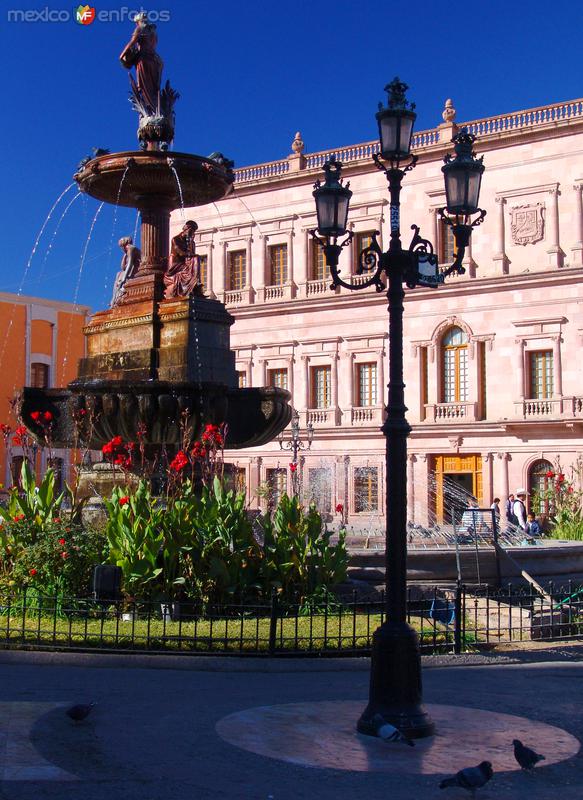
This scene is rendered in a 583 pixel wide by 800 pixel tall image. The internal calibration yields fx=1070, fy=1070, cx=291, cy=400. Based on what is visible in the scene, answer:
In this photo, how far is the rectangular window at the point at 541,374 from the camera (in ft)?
110

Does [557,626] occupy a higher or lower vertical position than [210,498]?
lower

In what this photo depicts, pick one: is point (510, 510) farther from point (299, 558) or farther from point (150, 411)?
point (150, 411)

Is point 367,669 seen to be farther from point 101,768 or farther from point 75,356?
point 75,356

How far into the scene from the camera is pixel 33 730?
6.41 m

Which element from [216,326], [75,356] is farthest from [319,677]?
[75,356]

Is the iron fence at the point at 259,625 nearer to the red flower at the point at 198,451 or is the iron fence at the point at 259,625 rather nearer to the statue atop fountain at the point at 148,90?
the red flower at the point at 198,451

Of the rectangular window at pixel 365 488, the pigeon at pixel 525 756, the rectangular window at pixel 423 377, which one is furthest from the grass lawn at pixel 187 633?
the rectangular window at pixel 365 488

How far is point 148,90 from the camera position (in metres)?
13.1

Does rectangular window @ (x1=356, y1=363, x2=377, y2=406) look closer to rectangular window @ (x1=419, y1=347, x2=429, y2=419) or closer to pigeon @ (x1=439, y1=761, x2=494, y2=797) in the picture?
rectangular window @ (x1=419, y1=347, x2=429, y2=419)

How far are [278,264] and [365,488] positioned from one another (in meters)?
9.28

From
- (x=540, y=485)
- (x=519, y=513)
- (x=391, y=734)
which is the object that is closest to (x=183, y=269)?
(x=391, y=734)

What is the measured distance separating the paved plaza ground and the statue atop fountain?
6775 millimetres

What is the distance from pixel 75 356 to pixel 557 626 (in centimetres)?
3720

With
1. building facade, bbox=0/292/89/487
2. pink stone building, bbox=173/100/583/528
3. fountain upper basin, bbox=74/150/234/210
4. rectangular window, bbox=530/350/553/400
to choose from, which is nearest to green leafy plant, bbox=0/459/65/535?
fountain upper basin, bbox=74/150/234/210
